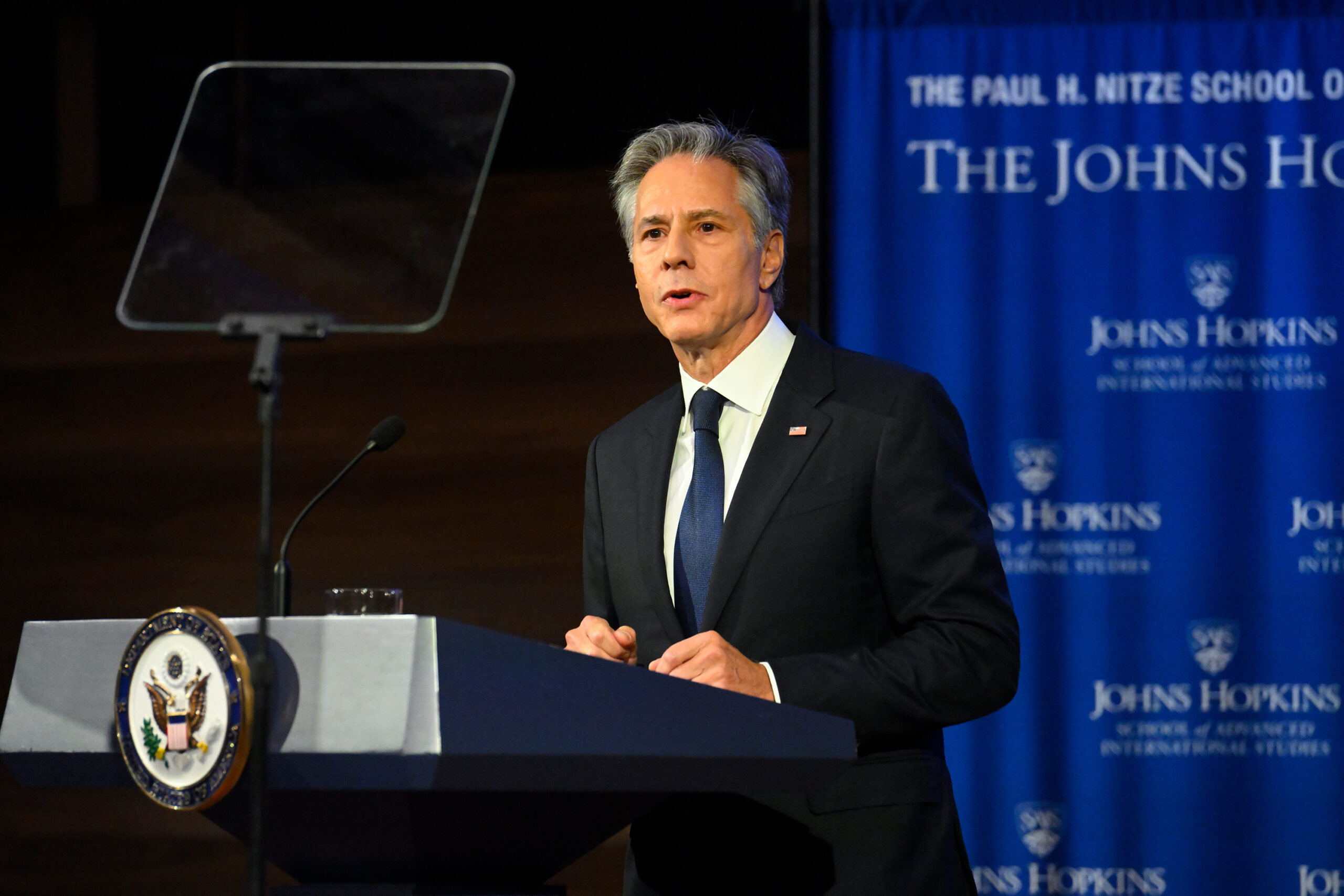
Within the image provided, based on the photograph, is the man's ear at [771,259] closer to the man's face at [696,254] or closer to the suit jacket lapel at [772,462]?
the man's face at [696,254]

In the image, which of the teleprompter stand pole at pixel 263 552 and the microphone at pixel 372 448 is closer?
the teleprompter stand pole at pixel 263 552

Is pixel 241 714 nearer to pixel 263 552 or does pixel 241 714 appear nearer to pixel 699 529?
pixel 263 552

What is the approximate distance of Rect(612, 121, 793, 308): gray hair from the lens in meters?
1.96

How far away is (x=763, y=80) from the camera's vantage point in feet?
13.2

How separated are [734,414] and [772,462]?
160 mm

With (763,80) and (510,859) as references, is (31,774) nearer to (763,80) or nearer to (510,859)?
(510,859)

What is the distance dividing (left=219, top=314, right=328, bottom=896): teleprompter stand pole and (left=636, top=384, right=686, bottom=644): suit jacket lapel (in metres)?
0.72

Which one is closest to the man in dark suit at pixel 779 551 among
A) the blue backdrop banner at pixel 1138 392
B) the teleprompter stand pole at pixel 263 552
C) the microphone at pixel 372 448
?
the microphone at pixel 372 448

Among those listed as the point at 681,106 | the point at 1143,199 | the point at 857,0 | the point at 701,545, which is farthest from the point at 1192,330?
the point at 701,545

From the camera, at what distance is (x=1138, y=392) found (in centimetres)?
354

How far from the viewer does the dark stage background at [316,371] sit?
13.3 feet

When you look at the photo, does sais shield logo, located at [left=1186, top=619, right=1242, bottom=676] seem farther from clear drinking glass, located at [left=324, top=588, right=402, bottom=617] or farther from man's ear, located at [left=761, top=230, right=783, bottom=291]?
clear drinking glass, located at [left=324, top=588, right=402, bottom=617]

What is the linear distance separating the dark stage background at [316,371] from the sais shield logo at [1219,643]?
137cm

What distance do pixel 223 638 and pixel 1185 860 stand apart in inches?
120
